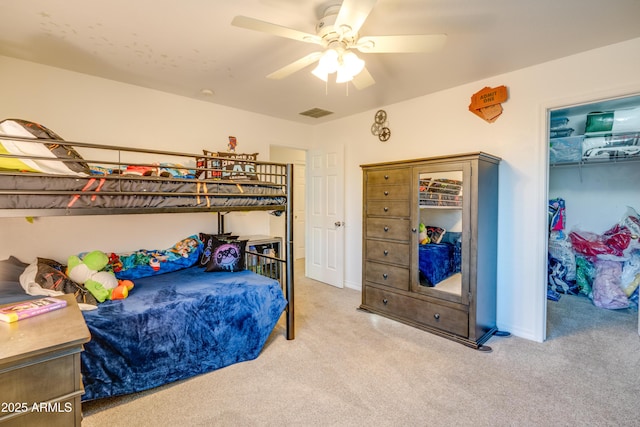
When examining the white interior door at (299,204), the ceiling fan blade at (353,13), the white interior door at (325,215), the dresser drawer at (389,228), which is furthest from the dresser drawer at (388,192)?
the white interior door at (299,204)

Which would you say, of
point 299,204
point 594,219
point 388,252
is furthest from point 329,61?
point 299,204

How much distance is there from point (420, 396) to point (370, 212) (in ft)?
5.93

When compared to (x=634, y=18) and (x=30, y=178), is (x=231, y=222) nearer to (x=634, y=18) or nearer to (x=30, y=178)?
(x=30, y=178)

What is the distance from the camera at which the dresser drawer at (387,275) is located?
9.82ft

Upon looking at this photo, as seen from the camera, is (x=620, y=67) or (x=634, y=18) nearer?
(x=634, y=18)

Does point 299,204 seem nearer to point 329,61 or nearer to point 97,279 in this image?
point 97,279

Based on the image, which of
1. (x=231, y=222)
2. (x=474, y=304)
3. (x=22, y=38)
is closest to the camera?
(x=22, y=38)

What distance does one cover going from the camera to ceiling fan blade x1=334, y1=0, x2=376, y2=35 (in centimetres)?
138

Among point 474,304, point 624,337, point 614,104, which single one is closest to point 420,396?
point 474,304

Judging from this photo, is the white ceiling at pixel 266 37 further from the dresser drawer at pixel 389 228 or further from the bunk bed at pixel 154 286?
the dresser drawer at pixel 389 228

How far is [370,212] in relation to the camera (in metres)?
3.27

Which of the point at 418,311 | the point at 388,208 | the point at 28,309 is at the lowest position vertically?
the point at 418,311

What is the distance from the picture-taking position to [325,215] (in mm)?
4438

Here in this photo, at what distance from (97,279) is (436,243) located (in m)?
2.77
